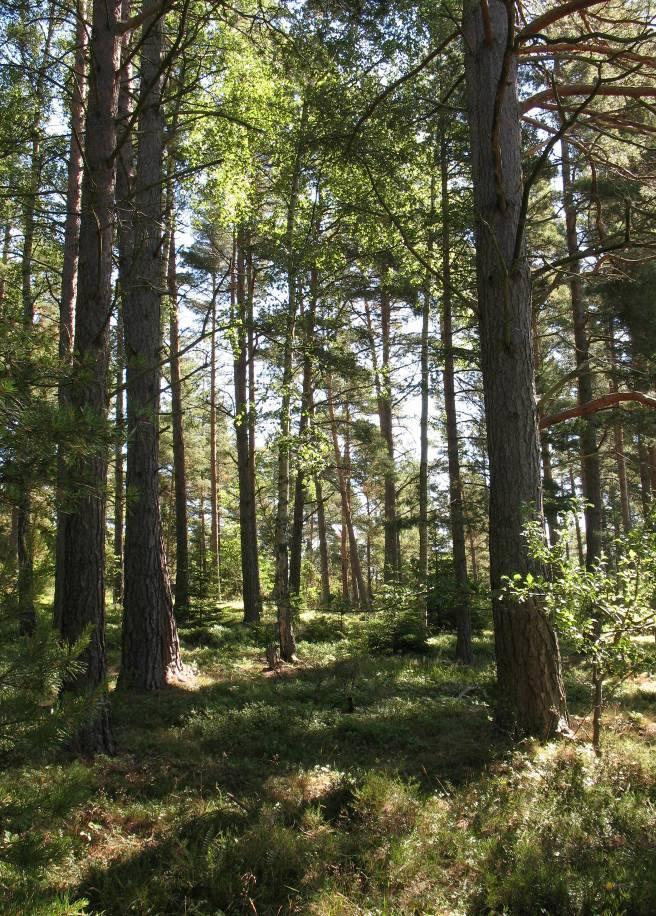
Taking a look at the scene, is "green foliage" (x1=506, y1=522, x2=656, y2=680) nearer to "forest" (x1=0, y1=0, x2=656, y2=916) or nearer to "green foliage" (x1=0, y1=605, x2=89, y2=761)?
"forest" (x1=0, y1=0, x2=656, y2=916)

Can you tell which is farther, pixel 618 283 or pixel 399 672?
pixel 618 283

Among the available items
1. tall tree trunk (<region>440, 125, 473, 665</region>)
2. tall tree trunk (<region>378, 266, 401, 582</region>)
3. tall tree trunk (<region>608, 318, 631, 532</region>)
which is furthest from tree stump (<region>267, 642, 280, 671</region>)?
tall tree trunk (<region>608, 318, 631, 532</region>)

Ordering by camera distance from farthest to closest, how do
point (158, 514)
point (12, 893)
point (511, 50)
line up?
point (158, 514), point (511, 50), point (12, 893)

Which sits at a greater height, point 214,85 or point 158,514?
point 214,85

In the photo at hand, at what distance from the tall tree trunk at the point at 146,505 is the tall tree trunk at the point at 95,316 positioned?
8.46 feet

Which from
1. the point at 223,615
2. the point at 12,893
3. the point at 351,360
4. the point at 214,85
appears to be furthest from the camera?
the point at 223,615

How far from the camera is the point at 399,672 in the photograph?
34.5ft

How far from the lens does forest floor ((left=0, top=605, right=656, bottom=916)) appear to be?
3494 mm

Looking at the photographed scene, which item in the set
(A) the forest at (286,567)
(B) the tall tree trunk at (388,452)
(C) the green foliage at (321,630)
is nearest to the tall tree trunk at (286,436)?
(A) the forest at (286,567)

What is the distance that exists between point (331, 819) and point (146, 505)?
518 cm

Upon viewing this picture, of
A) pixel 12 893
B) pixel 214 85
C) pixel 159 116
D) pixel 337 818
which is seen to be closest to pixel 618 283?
pixel 214 85

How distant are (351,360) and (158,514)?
6.73 meters

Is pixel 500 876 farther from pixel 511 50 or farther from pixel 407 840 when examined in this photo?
pixel 511 50

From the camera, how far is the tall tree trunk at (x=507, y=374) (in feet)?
18.6
